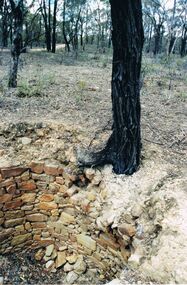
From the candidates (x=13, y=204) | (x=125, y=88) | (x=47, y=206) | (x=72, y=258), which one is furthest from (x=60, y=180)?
(x=125, y=88)

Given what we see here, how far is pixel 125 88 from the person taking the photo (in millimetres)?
3680

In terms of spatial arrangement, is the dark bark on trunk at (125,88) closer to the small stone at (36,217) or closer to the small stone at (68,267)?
the small stone at (36,217)

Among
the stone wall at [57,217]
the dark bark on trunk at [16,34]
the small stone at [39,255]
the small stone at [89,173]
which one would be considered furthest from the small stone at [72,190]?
the dark bark on trunk at [16,34]

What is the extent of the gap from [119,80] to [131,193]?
4.98 feet

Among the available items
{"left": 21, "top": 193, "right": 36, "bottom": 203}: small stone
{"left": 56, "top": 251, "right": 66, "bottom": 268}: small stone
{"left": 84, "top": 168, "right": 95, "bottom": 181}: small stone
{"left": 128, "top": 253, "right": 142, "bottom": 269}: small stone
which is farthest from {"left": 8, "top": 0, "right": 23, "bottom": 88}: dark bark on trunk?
{"left": 128, "top": 253, "right": 142, "bottom": 269}: small stone

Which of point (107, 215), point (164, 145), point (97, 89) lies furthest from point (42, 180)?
point (97, 89)

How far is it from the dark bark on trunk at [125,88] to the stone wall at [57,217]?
435 millimetres

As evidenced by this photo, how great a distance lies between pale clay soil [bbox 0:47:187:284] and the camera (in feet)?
10.0

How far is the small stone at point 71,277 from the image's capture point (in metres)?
4.51

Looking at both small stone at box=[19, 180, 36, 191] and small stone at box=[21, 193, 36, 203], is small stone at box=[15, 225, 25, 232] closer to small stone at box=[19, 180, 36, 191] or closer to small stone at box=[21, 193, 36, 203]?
small stone at box=[21, 193, 36, 203]

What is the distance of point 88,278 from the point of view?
4.48 m

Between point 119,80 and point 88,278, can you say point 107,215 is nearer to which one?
point 88,278

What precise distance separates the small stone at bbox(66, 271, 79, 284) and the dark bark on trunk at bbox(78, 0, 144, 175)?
1765 mm

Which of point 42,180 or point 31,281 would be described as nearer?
point 31,281
